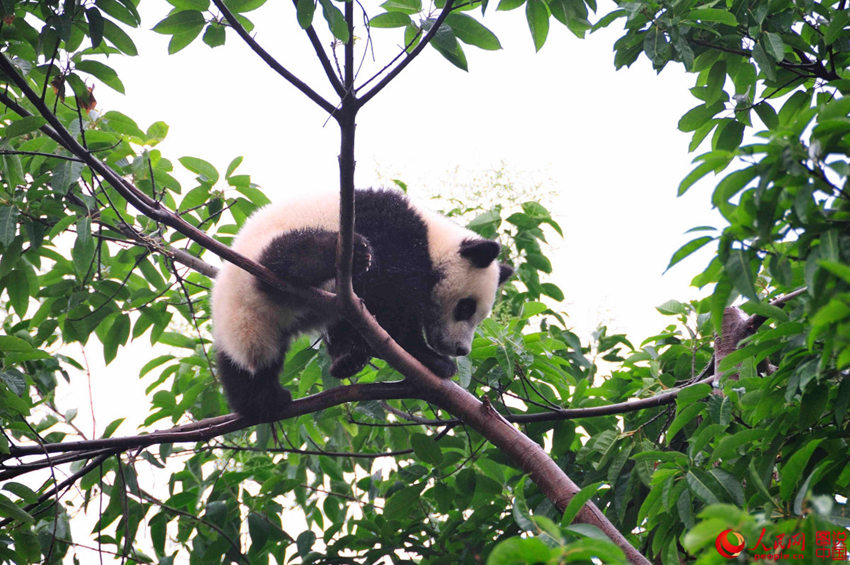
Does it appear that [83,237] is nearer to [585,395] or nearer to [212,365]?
[212,365]

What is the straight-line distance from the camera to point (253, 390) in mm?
4359

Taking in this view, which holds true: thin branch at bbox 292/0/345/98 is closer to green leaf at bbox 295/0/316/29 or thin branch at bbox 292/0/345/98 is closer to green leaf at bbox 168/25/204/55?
green leaf at bbox 295/0/316/29

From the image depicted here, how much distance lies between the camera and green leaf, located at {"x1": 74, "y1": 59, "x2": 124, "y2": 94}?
3941 millimetres

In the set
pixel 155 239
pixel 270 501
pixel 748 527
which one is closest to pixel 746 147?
pixel 748 527

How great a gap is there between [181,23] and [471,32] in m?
1.30

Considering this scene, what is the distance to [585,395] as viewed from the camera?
4.20 meters

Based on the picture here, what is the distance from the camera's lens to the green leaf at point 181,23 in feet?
10.8

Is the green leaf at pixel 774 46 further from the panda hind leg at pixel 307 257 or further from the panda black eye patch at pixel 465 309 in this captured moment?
the panda black eye patch at pixel 465 309

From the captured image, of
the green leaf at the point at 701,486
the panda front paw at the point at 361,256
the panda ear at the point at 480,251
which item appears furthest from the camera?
the panda ear at the point at 480,251

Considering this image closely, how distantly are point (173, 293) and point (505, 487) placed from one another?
2675mm

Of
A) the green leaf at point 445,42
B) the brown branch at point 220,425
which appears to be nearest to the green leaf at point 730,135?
the green leaf at point 445,42

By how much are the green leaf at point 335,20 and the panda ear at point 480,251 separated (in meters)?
2.45

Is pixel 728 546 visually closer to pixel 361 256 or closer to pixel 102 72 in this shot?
pixel 361 256

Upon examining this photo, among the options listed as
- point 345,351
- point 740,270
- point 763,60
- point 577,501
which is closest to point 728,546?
point 577,501
